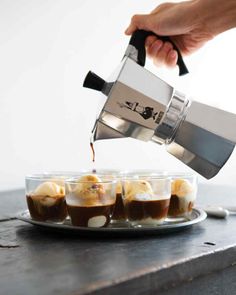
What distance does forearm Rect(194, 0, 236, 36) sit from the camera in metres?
0.98

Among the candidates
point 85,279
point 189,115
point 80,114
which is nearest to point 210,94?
point 80,114

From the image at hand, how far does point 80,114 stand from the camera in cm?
189

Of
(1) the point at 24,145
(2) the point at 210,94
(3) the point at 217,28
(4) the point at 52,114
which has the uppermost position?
(3) the point at 217,28

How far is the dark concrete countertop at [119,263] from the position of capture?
0.51 m

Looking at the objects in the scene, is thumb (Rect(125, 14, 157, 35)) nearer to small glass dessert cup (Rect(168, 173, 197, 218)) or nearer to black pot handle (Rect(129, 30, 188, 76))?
black pot handle (Rect(129, 30, 188, 76))

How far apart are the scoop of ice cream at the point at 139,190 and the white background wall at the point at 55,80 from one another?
3.38 ft

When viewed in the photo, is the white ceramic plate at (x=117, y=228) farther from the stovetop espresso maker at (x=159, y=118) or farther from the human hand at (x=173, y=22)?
the human hand at (x=173, y=22)

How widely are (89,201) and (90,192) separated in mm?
13

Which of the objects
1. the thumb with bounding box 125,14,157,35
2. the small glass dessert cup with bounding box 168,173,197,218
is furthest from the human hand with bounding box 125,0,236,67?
the small glass dessert cup with bounding box 168,173,197,218

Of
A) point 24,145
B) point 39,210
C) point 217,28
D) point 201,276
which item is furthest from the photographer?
point 24,145

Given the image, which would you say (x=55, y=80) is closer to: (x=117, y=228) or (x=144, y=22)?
(x=144, y=22)

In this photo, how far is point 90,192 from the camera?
0.72m

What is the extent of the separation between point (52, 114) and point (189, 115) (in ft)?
3.40

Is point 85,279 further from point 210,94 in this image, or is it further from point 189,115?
point 210,94
